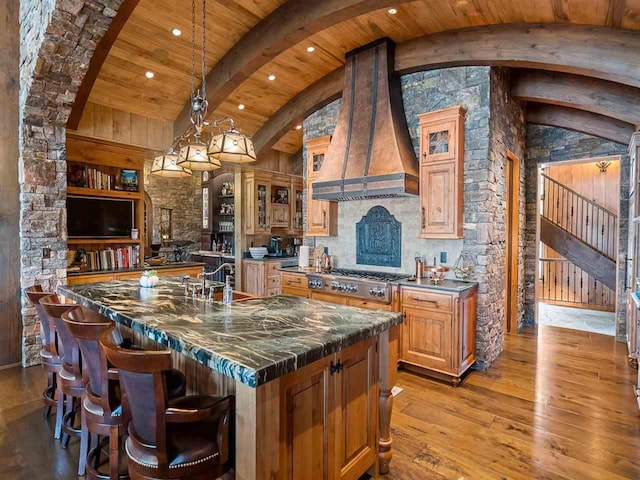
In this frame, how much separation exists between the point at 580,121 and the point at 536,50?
2246 mm

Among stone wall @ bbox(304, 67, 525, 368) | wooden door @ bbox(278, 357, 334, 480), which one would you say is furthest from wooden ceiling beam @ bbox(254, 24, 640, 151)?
wooden door @ bbox(278, 357, 334, 480)

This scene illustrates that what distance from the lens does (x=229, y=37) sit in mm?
4316

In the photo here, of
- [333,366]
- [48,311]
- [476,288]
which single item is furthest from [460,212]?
[48,311]

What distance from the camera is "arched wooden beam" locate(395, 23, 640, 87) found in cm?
311

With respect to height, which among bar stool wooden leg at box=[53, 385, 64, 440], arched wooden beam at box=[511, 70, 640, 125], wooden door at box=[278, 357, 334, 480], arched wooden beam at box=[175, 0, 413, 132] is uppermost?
arched wooden beam at box=[175, 0, 413, 132]

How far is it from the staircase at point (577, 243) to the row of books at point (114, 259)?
815 centimetres

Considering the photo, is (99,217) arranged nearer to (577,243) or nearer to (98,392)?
(98,392)

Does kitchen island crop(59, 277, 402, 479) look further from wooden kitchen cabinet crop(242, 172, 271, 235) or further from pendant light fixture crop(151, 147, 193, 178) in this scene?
wooden kitchen cabinet crop(242, 172, 271, 235)

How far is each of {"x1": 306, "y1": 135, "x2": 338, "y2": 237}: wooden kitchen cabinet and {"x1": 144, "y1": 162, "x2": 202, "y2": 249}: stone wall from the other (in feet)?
17.3

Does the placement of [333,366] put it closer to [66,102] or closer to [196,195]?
[66,102]

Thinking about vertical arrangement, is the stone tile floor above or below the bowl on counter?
below

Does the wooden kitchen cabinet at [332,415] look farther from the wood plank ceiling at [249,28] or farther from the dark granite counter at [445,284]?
the wood plank ceiling at [249,28]

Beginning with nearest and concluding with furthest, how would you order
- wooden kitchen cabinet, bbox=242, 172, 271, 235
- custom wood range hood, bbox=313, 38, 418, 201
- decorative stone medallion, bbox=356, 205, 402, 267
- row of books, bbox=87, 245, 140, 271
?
custom wood range hood, bbox=313, 38, 418, 201
decorative stone medallion, bbox=356, 205, 402, 267
row of books, bbox=87, 245, 140, 271
wooden kitchen cabinet, bbox=242, 172, 271, 235

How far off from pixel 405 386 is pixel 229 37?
452 centimetres
